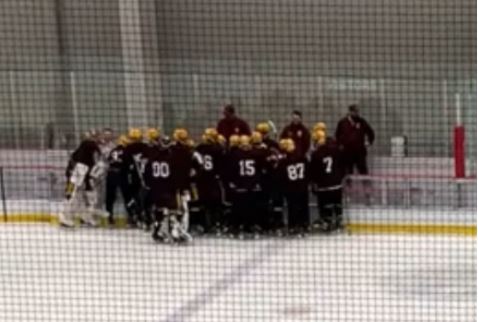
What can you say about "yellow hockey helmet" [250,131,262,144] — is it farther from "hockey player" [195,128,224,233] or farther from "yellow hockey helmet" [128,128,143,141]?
"yellow hockey helmet" [128,128,143,141]

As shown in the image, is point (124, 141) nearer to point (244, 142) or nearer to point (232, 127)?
point (232, 127)

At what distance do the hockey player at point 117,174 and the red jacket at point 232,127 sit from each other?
68cm

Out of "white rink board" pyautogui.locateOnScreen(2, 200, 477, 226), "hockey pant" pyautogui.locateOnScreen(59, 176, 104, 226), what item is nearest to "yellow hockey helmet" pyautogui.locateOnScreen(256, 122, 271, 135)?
"white rink board" pyautogui.locateOnScreen(2, 200, 477, 226)

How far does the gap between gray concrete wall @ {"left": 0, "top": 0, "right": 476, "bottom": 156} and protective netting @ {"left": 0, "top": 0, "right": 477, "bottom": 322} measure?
0.01 metres

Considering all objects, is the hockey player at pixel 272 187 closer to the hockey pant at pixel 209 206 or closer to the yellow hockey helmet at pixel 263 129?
the yellow hockey helmet at pixel 263 129

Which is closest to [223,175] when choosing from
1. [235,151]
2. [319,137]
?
[235,151]

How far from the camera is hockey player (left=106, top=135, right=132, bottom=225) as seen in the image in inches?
340

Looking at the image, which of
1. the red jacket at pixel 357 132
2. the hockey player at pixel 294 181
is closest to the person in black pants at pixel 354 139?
the red jacket at pixel 357 132

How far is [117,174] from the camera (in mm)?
A: 8672

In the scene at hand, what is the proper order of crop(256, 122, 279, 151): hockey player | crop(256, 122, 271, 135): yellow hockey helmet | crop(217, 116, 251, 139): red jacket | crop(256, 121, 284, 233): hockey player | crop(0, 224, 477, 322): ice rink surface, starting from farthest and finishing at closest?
1. crop(217, 116, 251, 139): red jacket
2. crop(256, 122, 271, 135): yellow hockey helmet
3. crop(256, 122, 279, 151): hockey player
4. crop(256, 121, 284, 233): hockey player
5. crop(0, 224, 477, 322): ice rink surface

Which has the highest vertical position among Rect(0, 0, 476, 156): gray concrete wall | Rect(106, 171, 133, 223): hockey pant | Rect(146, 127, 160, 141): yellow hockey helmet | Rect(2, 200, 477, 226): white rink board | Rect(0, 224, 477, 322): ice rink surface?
Rect(0, 0, 476, 156): gray concrete wall

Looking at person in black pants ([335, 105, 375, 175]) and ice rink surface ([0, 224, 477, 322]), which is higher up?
person in black pants ([335, 105, 375, 175])

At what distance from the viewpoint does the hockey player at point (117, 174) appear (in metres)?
8.65

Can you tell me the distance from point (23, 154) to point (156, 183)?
1559mm
